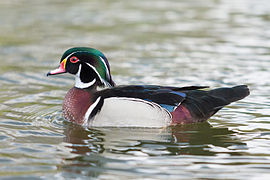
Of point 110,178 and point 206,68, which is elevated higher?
point 206,68

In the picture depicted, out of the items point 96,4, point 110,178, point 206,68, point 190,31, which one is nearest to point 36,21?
point 96,4

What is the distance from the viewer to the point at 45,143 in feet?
25.5

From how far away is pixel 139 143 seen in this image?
25.6ft

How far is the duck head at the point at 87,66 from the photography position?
28.8 feet

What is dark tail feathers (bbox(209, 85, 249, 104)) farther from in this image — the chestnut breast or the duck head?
the chestnut breast

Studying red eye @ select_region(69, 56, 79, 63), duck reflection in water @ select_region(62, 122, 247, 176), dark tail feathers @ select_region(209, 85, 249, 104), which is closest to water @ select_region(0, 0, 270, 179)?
duck reflection in water @ select_region(62, 122, 247, 176)

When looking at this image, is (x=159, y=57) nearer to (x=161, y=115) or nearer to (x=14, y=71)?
(x=14, y=71)

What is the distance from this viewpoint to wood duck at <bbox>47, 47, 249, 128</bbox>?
27.7 ft

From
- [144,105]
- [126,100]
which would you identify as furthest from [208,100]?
[126,100]

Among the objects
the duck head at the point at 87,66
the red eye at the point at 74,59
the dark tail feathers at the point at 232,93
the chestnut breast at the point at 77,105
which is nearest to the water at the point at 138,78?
the chestnut breast at the point at 77,105

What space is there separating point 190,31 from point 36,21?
5136mm

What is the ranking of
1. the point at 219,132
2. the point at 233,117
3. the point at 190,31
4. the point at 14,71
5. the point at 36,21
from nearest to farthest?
the point at 219,132
the point at 233,117
the point at 14,71
the point at 190,31
the point at 36,21

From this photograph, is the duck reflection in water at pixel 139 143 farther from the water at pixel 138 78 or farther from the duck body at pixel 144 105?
the duck body at pixel 144 105

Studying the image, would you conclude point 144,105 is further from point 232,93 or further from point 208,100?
point 232,93
